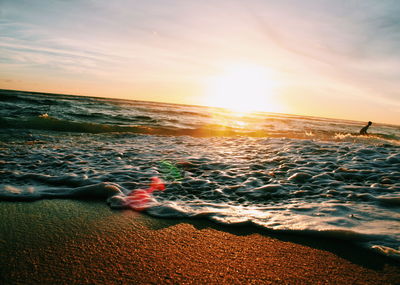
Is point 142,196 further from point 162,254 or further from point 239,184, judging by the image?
point 239,184

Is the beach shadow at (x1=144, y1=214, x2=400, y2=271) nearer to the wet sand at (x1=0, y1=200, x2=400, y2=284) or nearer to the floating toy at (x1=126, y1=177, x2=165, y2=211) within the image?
the wet sand at (x1=0, y1=200, x2=400, y2=284)

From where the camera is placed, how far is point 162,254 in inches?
73.7

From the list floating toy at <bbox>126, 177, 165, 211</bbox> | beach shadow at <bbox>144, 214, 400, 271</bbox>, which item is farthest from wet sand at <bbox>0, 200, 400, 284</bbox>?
floating toy at <bbox>126, 177, 165, 211</bbox>

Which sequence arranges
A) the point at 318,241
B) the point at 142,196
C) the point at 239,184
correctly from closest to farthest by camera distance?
the point at 318,241 → the point at 142,196 → the point at 239,184

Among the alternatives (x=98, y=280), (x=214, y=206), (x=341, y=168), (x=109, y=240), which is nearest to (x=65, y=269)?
(x=98, y=280)

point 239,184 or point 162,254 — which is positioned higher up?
point 239,184

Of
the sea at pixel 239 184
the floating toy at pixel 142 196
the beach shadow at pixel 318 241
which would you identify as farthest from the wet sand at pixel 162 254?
the floating toy at pixel 142 196

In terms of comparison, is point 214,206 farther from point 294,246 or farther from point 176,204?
point 294,246

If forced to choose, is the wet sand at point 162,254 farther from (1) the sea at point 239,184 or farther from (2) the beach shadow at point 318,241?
(1) the sea at point 239,184

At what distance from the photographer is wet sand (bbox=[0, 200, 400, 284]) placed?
1.61 meters

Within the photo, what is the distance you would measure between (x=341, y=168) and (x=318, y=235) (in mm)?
2735

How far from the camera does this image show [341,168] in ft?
14.5

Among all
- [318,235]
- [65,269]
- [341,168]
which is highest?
[341,168]

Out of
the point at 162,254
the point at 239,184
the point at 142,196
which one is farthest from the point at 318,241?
the point at 142,196
